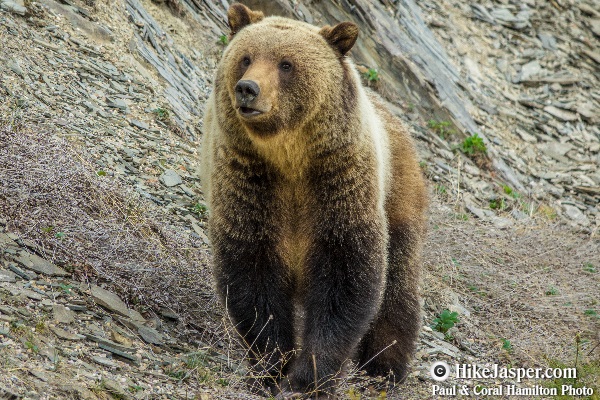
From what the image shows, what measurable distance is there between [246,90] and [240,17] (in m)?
1.14

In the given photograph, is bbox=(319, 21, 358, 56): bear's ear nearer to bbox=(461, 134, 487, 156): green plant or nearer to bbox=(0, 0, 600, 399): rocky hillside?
bbox=(0, 0, 600, 399): rocky hillside

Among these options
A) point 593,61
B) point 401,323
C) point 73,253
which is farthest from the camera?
point 593,61

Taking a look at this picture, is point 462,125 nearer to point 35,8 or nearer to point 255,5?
point 255,5

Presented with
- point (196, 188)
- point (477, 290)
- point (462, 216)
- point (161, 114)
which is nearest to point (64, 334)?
point (196, 188)

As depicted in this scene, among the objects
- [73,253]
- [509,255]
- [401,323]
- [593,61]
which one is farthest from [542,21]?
Answer: [73,253]

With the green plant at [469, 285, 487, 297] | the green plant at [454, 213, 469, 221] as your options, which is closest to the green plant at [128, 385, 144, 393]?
the green plant at [469, 285, 487, 297]

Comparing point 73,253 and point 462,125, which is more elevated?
→ point 73,253

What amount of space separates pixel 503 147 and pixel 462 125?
1023mm

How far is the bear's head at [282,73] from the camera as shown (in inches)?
234

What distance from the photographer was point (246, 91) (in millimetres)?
5785

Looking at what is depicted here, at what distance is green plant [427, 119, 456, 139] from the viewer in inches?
541

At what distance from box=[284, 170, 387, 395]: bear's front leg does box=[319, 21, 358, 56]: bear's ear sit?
1105 millimetres

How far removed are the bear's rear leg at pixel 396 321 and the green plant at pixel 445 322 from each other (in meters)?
1.53

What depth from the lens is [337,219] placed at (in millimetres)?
6250
